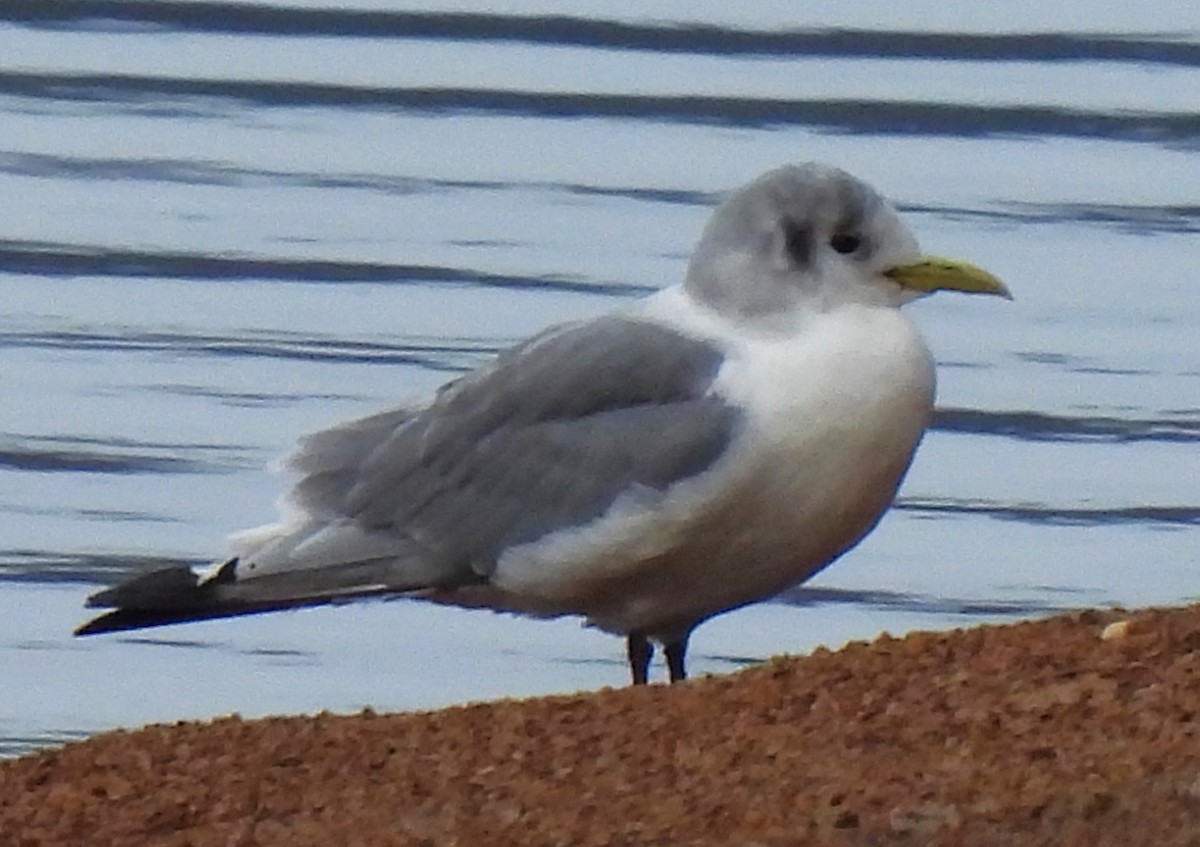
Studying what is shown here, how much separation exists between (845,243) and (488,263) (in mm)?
3324

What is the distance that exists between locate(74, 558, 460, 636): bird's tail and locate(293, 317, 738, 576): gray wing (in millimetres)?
61

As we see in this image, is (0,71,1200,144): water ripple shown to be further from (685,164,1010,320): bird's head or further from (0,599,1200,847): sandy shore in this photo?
(0,599,1200,847): sandy shore

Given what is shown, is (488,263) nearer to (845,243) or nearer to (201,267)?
(201,267)

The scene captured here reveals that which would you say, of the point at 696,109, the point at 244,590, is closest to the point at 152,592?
the point at 244,590

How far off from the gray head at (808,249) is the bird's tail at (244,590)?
589 millimetres

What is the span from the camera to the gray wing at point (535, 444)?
14.3 feet

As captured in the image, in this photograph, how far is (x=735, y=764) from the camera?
3260mm

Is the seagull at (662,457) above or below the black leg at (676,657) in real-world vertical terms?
above

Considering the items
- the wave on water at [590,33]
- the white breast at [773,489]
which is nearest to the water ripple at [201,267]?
the wave on water at [590,33]

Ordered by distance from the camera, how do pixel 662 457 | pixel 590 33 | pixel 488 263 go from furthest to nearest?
1. pixel 590 33
2. pixel 488 263
3. pixel 662 457

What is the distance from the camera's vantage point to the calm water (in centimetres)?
603

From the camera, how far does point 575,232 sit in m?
7.77

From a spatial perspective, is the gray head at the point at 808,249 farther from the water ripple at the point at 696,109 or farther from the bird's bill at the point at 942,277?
the water ripple at the point at 696,109

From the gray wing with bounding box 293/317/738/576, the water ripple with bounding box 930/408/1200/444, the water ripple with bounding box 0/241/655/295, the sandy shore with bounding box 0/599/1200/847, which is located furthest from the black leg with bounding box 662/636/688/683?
the water ripple with bounding box 0/241/655/295
